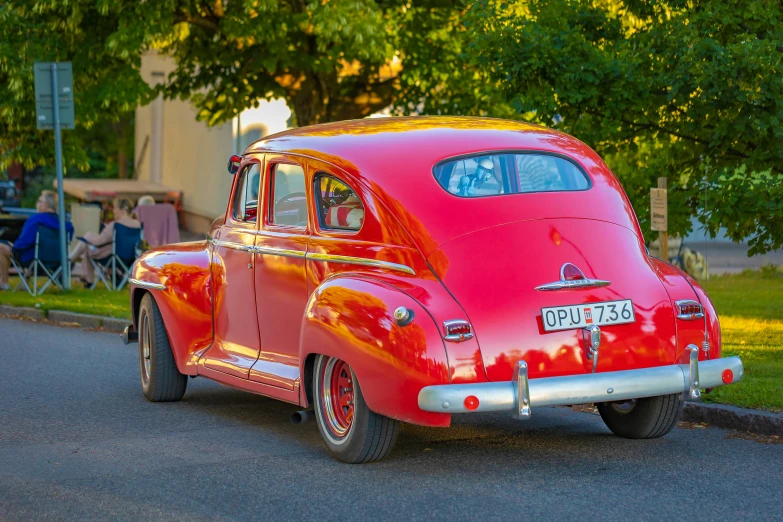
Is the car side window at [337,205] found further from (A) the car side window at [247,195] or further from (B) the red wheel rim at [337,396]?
(A) the car side window at [247,195]

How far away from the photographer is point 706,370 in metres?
7.01

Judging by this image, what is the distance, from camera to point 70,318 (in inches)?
615

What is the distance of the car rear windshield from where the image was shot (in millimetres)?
7324

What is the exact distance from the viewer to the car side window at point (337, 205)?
7453mm

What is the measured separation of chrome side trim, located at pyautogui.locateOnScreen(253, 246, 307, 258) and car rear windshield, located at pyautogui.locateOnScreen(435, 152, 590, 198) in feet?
3.25

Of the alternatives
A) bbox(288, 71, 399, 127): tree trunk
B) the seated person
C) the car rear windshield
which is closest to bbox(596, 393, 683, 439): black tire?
the car rear windshield

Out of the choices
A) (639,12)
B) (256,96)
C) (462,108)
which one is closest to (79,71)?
(256,96)

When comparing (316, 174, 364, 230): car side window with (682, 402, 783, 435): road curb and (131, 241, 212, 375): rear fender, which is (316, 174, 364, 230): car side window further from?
(682, 402, 783, 435): road curb

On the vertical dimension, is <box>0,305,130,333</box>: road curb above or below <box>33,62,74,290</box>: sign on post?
below

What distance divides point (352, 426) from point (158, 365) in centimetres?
285

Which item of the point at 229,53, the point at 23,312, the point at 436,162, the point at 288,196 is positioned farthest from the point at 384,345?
the point at 229,53

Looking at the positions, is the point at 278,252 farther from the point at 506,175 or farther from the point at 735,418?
the point at 735,418

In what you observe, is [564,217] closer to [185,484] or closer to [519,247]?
[519,247]

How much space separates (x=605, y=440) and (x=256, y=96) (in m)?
15.5
